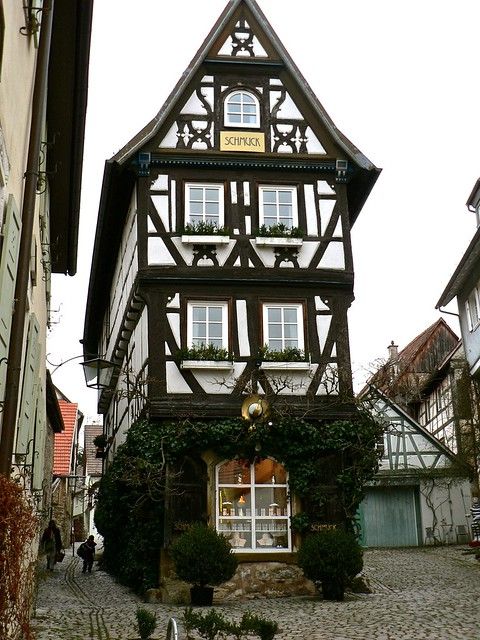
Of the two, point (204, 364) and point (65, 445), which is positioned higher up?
point (65, 445)

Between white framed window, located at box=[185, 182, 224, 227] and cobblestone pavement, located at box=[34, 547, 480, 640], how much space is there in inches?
310

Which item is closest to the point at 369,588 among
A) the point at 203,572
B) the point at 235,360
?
the point at 203,572

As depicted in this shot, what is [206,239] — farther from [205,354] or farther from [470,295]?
[470,295]

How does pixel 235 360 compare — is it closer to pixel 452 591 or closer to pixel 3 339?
pixel 452 591

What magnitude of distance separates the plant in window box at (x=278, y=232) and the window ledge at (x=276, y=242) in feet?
0.28

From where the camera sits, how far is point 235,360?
17.7 meters

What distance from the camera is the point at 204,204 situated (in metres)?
18.8

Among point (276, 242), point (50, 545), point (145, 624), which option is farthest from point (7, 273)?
point (50, 545)

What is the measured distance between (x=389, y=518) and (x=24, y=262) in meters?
23.4

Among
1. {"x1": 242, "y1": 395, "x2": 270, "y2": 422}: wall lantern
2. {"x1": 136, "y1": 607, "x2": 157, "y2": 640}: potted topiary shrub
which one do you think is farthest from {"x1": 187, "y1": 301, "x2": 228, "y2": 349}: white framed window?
{"x1": 136, "y1": 607, "x2": 157, "y2": 640}: potted topiary shrub

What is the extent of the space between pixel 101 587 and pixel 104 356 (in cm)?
890

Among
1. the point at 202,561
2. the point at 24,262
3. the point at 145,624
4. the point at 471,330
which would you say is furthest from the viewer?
the point at 471,330

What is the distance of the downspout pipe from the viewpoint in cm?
802

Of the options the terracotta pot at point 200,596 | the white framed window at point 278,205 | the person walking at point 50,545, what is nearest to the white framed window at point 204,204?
the white framed window at point 278,205
